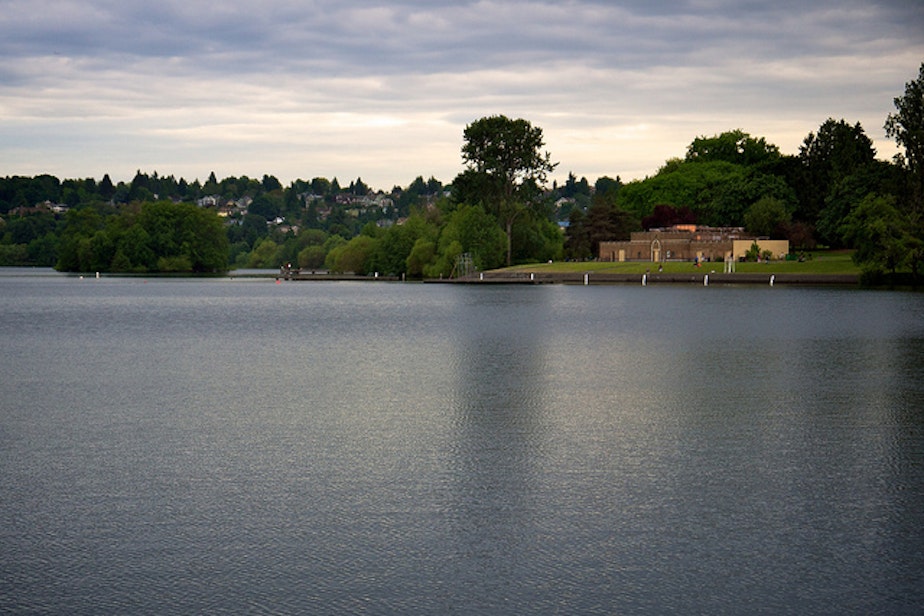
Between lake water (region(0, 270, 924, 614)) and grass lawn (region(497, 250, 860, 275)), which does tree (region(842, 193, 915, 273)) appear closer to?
grass lawn (region(497, 250, 860, 275))

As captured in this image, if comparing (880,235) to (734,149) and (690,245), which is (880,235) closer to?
(690,245)

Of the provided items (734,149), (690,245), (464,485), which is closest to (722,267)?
(690,245)

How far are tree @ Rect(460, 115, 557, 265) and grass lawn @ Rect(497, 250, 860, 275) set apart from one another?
28.9 ft

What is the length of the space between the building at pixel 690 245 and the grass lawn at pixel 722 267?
3.84m

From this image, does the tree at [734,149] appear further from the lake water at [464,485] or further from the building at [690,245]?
the lake water at [464,485]

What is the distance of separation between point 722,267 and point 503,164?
3354cm

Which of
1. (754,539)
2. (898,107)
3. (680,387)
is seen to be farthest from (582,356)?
(898,107)

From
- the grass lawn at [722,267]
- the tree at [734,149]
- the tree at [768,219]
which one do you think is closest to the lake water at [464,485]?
the grass lawn at [722,267]

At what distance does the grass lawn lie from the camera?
122 metres

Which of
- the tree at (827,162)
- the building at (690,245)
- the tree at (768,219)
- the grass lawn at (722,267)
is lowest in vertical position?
the grass lawn at (722,267)

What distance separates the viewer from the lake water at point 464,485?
1009 cm

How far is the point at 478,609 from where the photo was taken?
9562 millimetres

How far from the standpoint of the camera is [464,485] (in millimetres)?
14242

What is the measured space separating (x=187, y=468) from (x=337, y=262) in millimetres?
169074
